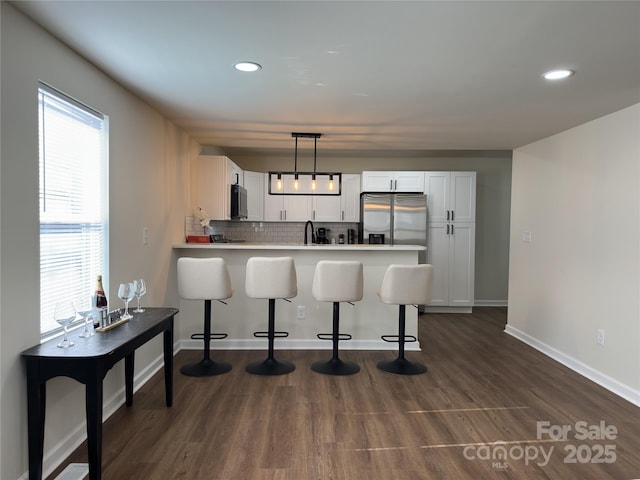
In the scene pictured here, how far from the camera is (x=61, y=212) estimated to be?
90.0 inches

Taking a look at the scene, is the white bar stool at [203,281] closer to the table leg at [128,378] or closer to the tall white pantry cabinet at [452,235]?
the table leg at [128,378]

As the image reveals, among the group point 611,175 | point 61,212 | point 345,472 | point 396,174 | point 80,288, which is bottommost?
point 345,472

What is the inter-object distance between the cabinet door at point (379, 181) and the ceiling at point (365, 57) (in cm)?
226

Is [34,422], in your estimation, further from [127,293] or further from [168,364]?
[168,364]

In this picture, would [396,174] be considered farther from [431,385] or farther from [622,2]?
[622,2]

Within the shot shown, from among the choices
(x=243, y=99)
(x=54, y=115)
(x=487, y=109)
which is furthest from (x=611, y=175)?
(x=54, y=115)

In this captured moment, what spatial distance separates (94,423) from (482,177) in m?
6.49

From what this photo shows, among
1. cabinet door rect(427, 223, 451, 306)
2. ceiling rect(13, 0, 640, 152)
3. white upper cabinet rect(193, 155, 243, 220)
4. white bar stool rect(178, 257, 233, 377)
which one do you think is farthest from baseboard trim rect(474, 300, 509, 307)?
white bar stool rect(178, 257, 233, 377)

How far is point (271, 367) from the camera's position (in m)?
3.68

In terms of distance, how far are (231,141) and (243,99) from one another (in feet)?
5.46

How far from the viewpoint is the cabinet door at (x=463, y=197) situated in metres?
6.20

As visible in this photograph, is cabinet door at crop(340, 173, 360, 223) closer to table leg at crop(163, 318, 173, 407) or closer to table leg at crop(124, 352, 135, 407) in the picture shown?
table leg at crop(163, 318, 173, 407)

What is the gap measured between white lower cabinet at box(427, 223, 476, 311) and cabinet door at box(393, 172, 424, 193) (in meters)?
0.65

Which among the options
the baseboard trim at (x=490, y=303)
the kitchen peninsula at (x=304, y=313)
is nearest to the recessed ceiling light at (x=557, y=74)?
the kitchen peninsula at (x=304, y=313)
